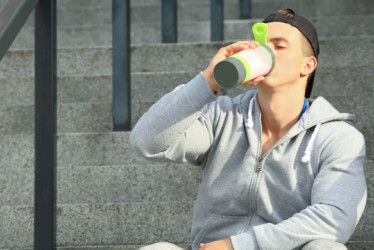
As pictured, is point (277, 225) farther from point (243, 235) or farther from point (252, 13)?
point (252, 13)

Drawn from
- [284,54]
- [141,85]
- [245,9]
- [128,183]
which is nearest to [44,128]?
[128,183]

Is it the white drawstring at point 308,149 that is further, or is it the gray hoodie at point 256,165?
the white drawstring at point 308,149

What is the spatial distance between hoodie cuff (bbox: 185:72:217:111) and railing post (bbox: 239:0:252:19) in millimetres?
3342

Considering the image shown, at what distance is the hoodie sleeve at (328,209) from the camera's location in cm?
272

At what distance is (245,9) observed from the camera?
6.11 m

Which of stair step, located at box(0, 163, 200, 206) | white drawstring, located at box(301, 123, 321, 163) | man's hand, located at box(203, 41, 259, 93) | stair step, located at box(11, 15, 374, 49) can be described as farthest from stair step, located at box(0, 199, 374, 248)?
stair step, located at box(11, 15, 374, 49)

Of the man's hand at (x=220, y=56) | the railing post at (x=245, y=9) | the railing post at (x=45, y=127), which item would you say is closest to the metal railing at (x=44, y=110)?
the railing post at (x=45, y=127)

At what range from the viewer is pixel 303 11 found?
6.26 meters

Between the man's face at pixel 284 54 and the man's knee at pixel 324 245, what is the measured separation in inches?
19.8

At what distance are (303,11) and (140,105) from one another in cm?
214

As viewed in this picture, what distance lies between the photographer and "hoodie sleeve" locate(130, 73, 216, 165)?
2.82m

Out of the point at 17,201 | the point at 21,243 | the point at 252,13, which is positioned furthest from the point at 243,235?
the point at 252,13

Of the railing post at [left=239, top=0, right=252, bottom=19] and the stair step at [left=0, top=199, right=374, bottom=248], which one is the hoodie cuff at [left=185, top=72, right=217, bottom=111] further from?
the railing post at [left=239, top=0, right=252, bottom=19]

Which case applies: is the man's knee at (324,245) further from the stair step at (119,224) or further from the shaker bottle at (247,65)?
the stair step at (119,224)
